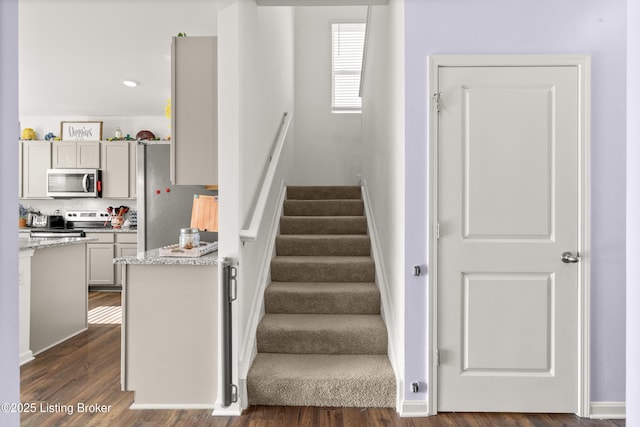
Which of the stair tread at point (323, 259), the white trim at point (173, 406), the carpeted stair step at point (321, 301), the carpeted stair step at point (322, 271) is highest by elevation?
the stair tread at point (323, 259)

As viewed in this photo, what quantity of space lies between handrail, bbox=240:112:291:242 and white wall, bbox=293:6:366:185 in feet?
3.71

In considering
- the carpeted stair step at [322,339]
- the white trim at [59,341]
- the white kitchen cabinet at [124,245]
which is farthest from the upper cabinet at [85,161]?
the carpeted stair step at [322,339]

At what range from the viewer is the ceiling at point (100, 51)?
375cm

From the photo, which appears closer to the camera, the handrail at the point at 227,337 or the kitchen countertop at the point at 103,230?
the handrail at the point at 227,337

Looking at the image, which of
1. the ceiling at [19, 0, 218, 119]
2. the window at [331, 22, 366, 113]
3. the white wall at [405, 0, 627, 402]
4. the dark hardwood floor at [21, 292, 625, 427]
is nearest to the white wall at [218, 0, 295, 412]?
the dark hardwood floor at [21, 292, 625, 427]

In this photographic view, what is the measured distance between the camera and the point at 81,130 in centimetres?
613

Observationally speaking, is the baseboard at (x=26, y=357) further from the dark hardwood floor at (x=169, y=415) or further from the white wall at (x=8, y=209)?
the white wall at (x=8, y=209)

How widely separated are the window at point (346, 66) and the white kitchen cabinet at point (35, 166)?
423cm

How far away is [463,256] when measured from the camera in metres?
2.36

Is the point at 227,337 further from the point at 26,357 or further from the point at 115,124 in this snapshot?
the point at 115,124

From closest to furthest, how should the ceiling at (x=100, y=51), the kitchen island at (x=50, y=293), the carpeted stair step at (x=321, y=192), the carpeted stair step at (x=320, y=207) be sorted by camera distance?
the kitchen island at (x=50, y=293) → the ceiling at (x=100, y=51) → the carpeted stair step at (x=320, y=207) → the carpeted stair step at (x=321, y=192)

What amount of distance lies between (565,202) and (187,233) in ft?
7.63

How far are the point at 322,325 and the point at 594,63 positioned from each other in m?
2.33

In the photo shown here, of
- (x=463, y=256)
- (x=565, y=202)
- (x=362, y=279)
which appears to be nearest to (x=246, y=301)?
(x=362, y=279)
